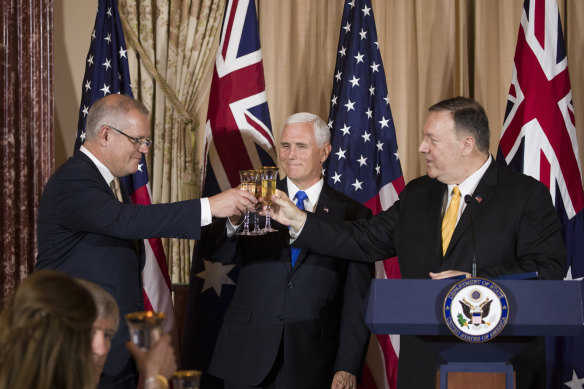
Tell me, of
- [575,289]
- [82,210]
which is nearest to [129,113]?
[82,210]

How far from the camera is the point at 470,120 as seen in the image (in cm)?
321

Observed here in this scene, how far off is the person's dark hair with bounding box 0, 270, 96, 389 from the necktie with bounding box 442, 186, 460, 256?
1.84 meters

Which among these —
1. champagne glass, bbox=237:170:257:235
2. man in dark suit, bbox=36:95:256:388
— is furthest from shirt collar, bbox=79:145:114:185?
champagne glass, bbox=237:170:257:235

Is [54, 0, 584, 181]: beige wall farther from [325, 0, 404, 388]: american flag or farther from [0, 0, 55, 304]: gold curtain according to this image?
[0, 0, 55, 304]: gold curtain

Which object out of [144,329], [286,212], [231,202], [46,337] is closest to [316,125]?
[286,212]

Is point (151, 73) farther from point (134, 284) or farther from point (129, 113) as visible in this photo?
point (134, 284)

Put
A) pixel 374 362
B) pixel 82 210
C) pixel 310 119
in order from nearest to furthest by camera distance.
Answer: pixel 82 210
pixel 310 119
pixel 374 362

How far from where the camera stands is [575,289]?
2.30m

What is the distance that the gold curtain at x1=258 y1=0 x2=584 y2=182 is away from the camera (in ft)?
18.0

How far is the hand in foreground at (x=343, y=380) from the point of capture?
3357 mm

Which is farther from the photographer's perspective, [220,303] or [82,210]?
[220,303]

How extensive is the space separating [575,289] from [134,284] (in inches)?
69.0

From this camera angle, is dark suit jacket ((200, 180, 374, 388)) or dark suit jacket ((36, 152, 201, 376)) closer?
dark suit jacket ((36, 152, 201, 376))

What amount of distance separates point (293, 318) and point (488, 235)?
988mm
